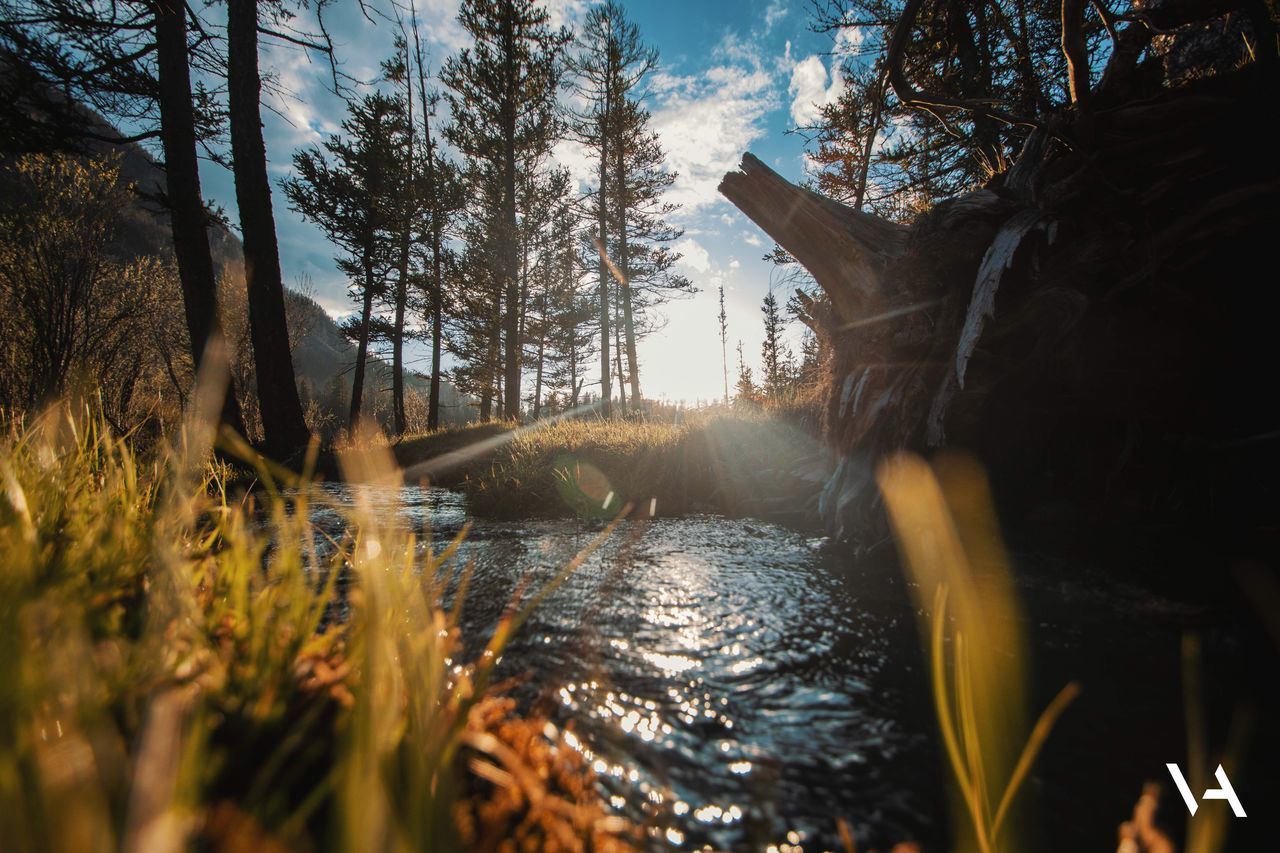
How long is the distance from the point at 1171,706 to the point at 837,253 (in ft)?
11.6

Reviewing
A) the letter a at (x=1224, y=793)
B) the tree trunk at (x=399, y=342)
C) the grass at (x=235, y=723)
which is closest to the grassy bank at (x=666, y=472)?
the letter a at (x=1224, y=793)

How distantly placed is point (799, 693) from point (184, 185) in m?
9.48

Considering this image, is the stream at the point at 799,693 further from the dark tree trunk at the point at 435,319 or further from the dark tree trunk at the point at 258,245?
the dark tree trunk at the point at 435,319

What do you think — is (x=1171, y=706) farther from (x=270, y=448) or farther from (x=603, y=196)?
(x=603, y=196)

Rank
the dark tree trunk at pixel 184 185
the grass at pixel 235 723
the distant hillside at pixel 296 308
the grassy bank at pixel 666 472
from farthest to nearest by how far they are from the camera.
→ the distant hillside at pixel 296 308, the dark tree trunk at pixel 184 185, the grassy bank at pixel 666 472, the grass at pixel 235 723

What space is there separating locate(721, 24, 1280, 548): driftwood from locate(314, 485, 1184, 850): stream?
0.81m

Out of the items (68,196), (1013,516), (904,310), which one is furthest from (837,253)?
(68,196)

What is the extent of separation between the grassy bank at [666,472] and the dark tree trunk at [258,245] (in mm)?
3033

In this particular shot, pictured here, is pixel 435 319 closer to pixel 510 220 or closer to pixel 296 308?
pixel 510 220

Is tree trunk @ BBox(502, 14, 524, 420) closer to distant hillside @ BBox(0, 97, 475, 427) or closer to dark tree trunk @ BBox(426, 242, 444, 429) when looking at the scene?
distant hillside @ BBox(0, 97, 475, 427)

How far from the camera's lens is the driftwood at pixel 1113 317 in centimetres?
232

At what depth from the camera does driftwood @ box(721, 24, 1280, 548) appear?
2.32 m

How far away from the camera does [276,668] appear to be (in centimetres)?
94

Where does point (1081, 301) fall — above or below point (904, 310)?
below
